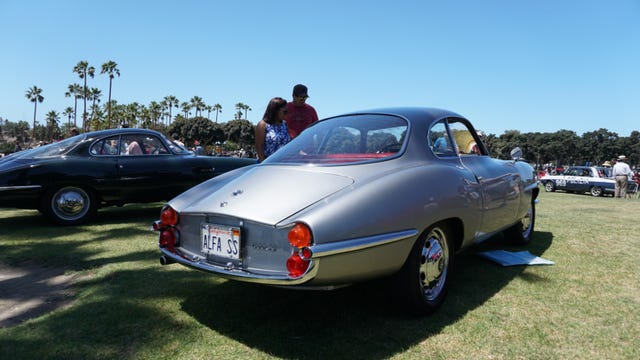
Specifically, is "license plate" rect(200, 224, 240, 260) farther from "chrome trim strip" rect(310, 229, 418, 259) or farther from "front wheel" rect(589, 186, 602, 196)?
"front wheel" rect(589, 186, 602, 196)

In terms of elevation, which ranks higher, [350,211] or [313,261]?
[350,211]

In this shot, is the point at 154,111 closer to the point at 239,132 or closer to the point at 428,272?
the point at 239,132

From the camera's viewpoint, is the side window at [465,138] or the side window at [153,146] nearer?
the side window at [465,138]

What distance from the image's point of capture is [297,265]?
200 centimetres

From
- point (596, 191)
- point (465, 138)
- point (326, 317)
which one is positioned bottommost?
point (326, 317)

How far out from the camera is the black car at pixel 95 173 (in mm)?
5203

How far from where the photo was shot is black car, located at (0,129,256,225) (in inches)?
205

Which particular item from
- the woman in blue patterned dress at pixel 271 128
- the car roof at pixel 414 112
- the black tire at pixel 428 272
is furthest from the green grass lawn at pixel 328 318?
the woman in blue patterned dress at pixel 271 128

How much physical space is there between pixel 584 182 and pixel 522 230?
17.2 meters

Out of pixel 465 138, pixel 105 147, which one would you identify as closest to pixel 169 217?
pixel 465 138

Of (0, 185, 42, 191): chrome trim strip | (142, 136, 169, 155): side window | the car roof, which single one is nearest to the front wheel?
the car roof

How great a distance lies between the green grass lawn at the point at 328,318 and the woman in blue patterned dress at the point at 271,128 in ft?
5.82

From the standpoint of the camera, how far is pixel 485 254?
13.1ft

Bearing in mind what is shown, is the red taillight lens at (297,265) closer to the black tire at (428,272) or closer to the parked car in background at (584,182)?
the black tire at (428,272)
